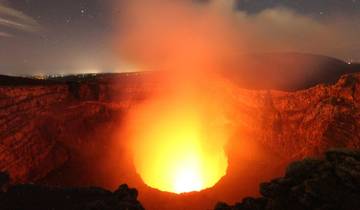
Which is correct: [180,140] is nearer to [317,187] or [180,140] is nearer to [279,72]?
[279,72]

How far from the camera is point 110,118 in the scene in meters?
28.2

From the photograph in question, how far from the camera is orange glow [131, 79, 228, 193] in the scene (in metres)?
27.7

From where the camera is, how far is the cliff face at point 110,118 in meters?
20.5

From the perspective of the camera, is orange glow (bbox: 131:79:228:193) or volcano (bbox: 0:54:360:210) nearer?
volcano (bbox: 0:54:360:210)

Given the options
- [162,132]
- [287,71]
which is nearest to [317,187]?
[162,132]

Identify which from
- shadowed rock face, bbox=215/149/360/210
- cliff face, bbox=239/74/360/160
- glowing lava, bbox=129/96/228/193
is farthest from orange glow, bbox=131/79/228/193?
shadowed rock face, bbox=215/149/360/210

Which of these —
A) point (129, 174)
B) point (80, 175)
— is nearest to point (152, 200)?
point (129, 174)

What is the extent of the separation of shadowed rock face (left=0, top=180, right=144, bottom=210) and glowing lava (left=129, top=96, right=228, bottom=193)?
13511 millimetres

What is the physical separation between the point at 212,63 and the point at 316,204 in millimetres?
25233

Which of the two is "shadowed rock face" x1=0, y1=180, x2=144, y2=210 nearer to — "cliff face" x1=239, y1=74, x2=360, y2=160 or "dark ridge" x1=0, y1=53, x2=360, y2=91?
"dark ridge" x1=0, y1=53, x2=360, y2=91

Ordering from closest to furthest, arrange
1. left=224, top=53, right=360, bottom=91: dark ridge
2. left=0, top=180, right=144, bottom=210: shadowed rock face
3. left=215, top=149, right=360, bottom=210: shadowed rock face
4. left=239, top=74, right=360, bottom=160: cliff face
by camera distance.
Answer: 1. left=215, top=149, right=360, bottom=210: shadowed rock face
2. left=0, top=180, right=144, bottom=210: shadowed rock face
3. left=239, top=74, right=360, bottom=160: cliff face
4. left=224, top=53, right=360, bottom=91: dark ridge

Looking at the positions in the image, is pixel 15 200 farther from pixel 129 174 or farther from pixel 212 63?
pixel 212 63

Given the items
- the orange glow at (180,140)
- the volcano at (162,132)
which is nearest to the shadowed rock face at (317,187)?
the volcano at (162,132)

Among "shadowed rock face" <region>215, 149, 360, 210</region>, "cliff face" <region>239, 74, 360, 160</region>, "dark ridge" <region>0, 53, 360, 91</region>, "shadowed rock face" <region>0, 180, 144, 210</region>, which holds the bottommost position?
"shadowed rock face" <region>0, 180, 144, 210</region>
